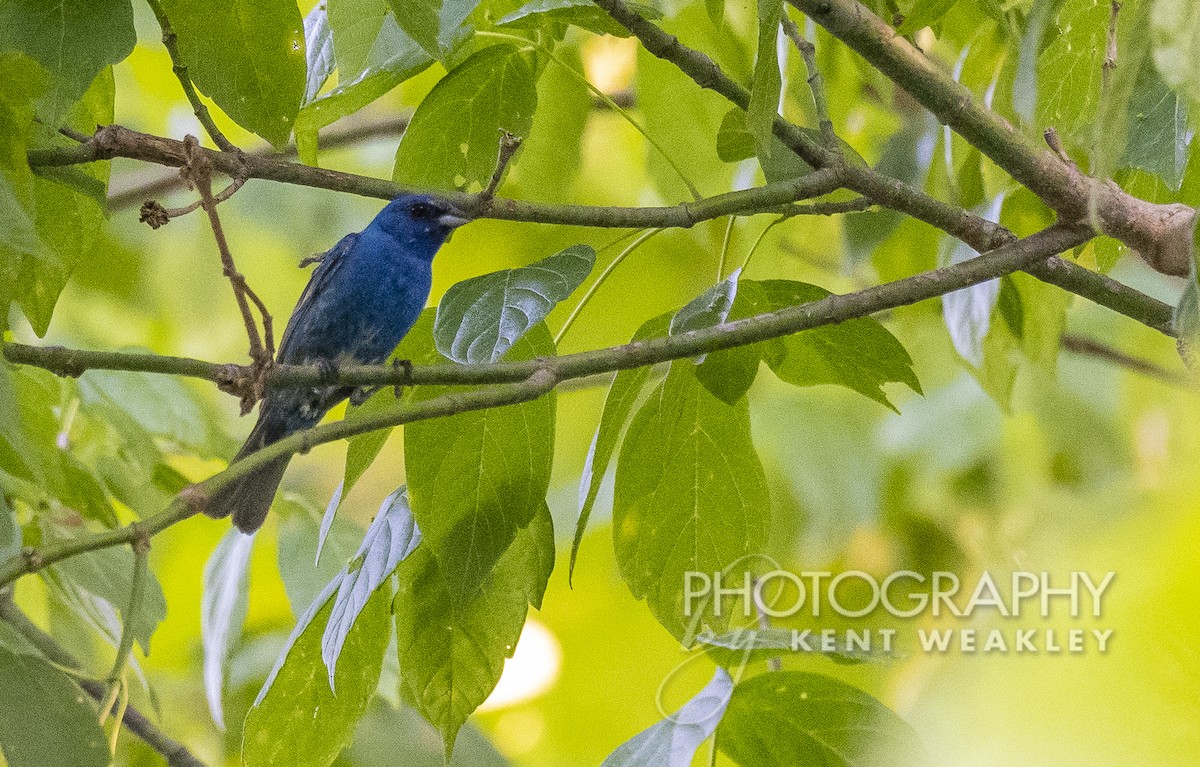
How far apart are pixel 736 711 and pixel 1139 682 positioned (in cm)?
65

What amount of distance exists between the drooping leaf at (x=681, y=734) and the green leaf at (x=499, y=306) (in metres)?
0.56

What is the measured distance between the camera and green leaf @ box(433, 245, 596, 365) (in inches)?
58.2

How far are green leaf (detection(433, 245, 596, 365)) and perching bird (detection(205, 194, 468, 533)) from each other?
54.3 inches

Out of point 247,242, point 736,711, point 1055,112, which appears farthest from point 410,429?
point 247,242

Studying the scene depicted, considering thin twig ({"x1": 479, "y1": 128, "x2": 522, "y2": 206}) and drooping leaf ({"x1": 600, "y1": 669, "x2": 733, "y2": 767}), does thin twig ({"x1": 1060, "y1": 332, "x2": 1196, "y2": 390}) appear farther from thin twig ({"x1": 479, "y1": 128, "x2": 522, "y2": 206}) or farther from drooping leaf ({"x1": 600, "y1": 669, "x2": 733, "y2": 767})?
thin twig ({"x1": 479, "y1": 128, "x2": 522, "y2": 206})

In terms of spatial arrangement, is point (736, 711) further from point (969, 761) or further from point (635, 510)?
point (969, 761)

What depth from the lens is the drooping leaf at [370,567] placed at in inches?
65.7

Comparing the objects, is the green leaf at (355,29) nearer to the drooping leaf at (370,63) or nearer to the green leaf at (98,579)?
the drooping leaf at (370,63)

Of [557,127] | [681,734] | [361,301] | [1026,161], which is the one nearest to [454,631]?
[681,734]

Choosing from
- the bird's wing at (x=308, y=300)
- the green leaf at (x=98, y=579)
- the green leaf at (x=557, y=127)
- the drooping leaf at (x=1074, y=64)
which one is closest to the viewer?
the drooping leaf at (x=1074, y=64)

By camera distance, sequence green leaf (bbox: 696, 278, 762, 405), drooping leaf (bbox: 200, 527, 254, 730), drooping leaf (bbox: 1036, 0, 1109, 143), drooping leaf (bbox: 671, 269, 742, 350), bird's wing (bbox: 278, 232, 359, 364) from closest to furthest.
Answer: drooping leaf (bbox: 671, 269, 742, 350), green leaf (bbox: 696, 278, 762, 405), drooping leaf (bbox: 1036, 0, 1109, 143), drooping leaf (bbox: 200, 527, 254, 730), bird's wing (bbox: 278, 232, 359, 364)

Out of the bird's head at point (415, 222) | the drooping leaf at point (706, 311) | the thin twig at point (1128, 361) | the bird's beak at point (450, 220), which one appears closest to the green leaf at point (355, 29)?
the drooping leaf at point (706, 311)

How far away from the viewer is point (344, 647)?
1.80 m

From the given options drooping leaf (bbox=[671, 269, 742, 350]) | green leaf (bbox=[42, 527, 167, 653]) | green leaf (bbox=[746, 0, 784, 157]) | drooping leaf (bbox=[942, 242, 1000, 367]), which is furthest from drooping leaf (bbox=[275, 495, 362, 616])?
green leaf (bbox=[746, 0, 784, 157])
